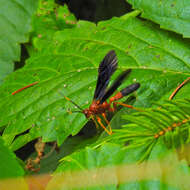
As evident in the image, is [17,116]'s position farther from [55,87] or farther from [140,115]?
[140,115]

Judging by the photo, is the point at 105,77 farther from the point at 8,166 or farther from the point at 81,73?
the point at 8,166

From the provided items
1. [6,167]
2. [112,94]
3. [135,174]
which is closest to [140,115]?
[135,174]

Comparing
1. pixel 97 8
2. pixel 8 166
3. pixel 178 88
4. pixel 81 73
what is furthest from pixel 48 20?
pixel 8 166

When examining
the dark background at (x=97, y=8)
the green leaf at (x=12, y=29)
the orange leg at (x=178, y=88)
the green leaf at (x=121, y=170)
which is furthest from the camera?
the dark background at (x=97, y=8)

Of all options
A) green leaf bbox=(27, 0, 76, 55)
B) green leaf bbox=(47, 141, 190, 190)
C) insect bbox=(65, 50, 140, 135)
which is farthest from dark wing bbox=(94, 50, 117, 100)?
green leaf bbox=(27, 0, 76, 55)

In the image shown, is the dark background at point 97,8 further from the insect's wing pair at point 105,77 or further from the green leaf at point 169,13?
the insect's wing pair at point 105,77

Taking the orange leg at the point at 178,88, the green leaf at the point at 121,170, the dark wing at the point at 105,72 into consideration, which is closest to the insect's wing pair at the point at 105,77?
the dark wing at the point at 105,72
